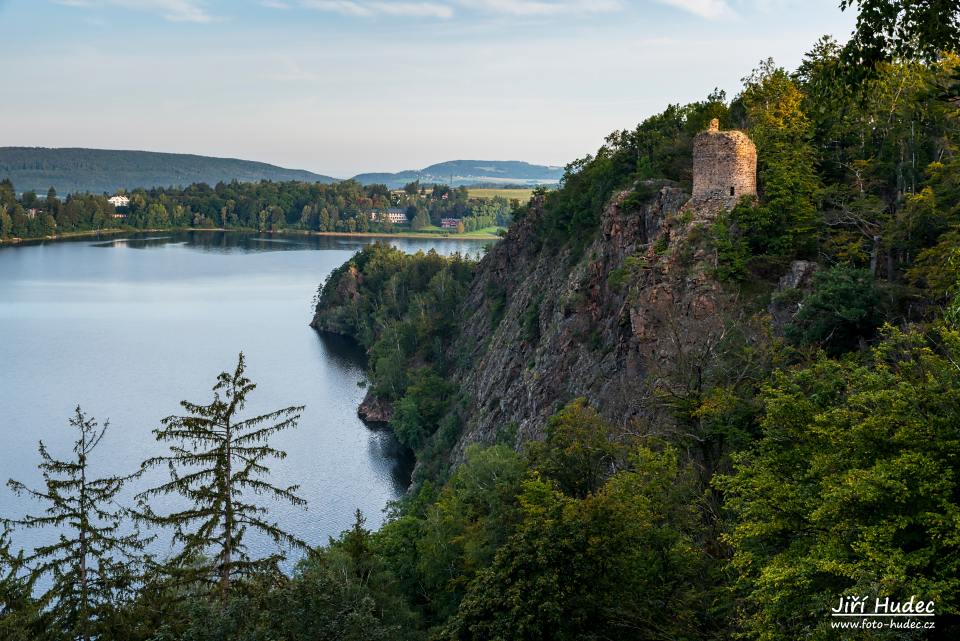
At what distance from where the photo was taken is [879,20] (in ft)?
36.0

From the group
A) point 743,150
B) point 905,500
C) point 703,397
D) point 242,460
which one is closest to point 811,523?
point 905,500

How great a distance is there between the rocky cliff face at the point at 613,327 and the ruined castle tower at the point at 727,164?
0.90m

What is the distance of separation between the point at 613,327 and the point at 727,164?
10.2 metres

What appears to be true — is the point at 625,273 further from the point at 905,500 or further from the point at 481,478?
the point at 905,500

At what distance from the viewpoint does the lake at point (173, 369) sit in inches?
2176

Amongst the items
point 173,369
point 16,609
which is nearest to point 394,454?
point 173,369

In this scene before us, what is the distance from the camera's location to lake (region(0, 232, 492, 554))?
5528 centimetres

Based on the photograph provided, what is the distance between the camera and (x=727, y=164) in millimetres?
37625

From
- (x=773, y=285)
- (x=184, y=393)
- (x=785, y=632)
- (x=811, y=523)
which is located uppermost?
(x=773, y=285)

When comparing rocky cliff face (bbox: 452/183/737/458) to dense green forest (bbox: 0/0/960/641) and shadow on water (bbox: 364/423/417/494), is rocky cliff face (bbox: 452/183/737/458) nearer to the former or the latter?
dense green forest (bbox: 0/0/960/641)

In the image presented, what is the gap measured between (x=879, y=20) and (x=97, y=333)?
95751 millimetres

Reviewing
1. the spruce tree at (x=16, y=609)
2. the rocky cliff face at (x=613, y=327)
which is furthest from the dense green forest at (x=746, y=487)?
the rocky cliff face at (x=613, y=327)

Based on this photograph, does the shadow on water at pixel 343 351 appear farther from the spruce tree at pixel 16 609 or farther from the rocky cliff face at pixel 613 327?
the spruce tree at pixel 16 609

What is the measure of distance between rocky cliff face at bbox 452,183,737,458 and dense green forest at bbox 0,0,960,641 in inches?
48.2
